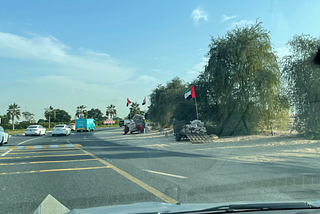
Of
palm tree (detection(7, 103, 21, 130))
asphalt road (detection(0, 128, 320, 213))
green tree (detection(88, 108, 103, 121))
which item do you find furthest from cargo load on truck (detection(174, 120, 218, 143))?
green tree (detection(88, 108, 103, 121))

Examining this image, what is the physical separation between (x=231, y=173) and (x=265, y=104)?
13595mm

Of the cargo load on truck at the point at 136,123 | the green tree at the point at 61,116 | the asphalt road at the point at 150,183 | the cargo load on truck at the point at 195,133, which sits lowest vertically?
the asphalt road at the point at 150,183

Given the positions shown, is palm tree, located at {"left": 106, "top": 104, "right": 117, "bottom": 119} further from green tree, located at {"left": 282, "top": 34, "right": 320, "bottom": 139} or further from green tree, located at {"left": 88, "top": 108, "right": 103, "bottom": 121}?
green tree, located at {"left": 282, "top": 34, "right": 320, "bottom": 139}

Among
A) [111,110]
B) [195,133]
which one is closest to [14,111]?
[111,110]

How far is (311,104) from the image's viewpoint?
55.5ft

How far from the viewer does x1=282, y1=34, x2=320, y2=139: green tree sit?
16625 mm

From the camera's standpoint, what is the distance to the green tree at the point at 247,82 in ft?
66.9

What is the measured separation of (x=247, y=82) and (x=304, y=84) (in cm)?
484

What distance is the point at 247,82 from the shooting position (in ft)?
69.8

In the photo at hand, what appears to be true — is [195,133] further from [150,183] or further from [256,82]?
[150,183]

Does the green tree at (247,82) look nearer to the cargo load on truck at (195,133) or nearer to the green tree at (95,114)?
the cargo load on truck at (195,133)

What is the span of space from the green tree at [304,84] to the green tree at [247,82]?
1.44 metres

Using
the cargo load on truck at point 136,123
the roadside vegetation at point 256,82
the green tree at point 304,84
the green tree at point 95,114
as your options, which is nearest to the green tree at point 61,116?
the green tree at point 95,114

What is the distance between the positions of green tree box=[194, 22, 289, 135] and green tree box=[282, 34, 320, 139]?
4.73 ft
